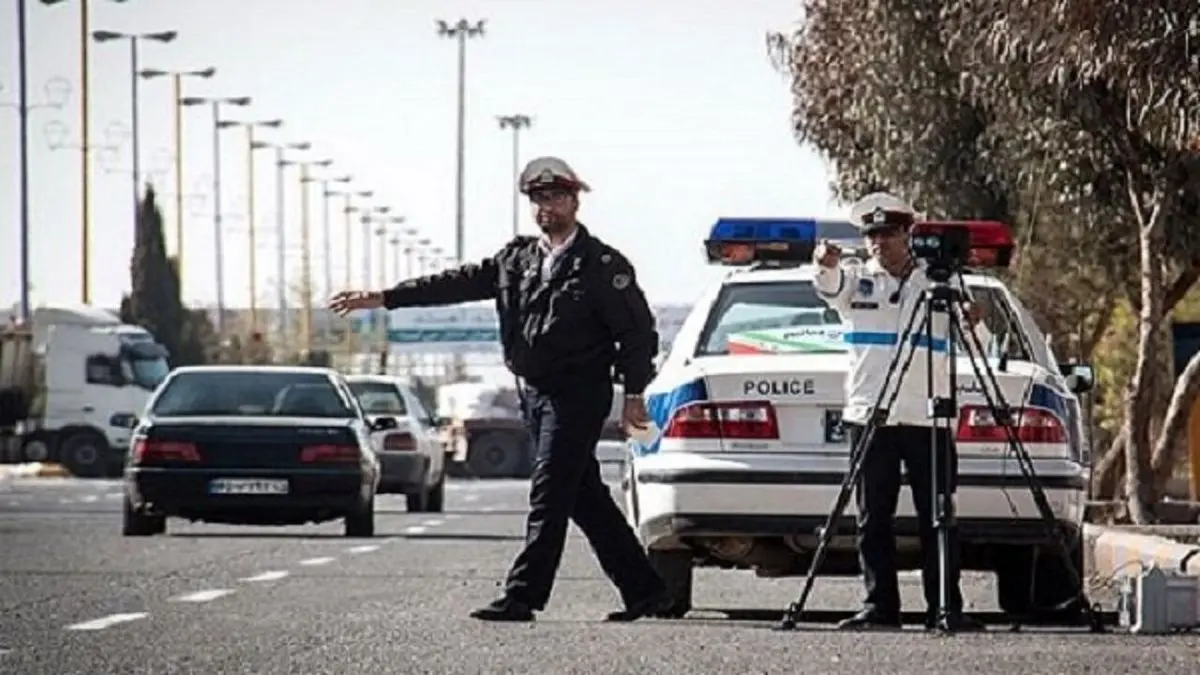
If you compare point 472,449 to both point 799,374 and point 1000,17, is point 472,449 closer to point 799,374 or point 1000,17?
point 1000,17

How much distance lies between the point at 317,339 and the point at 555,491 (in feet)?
453

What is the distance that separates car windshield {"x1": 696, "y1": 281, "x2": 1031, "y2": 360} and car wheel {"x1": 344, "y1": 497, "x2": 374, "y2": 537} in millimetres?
12765

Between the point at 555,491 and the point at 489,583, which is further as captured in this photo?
the point at 489,583

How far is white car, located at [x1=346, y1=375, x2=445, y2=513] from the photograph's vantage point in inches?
1547

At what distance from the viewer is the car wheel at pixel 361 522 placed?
30.0 metres

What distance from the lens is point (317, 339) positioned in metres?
153

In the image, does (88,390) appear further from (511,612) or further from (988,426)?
(511,612)

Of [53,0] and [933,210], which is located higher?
[53,0]

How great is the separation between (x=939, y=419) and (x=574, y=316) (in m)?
1.55

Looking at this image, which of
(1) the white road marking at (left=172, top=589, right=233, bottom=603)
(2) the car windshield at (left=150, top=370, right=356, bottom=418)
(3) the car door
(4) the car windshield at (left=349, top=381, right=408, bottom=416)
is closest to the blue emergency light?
(1) the white road marking at (left=172, top=589, right=233, bottom=603)

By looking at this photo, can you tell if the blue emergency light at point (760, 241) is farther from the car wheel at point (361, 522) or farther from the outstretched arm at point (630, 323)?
the car wheel at point (361, 522)

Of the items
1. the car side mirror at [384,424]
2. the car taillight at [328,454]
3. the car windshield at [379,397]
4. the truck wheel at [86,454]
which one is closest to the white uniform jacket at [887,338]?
the car taillight at [328,454]

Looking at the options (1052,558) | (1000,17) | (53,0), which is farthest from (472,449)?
(1052,558)

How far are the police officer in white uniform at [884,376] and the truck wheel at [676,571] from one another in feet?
5.15
